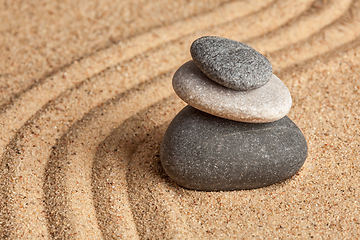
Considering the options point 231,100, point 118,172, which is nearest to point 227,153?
point 231,100

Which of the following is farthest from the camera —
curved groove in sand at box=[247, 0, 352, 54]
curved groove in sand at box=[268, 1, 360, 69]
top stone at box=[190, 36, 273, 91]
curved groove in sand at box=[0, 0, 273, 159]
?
curved groove in sand at box=[247, 0, 352, 54]

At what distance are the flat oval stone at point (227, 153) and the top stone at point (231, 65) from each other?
0.80 feet

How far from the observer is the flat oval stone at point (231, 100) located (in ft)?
5.75

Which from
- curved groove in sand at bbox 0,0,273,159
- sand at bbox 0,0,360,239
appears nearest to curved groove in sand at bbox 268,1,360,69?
sand at bbox 0,0,360,239

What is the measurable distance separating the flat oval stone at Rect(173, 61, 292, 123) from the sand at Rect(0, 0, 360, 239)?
0.43 metres

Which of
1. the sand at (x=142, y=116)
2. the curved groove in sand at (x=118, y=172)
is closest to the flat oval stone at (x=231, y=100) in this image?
the sand at (x=142, y=116)

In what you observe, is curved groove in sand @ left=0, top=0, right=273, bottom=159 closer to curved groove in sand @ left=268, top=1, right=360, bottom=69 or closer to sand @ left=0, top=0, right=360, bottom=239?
sand @ left=0, top=0, right=360, bottom=239

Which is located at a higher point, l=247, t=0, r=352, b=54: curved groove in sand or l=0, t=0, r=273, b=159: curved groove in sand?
l=0, t=0, r=273, b=159: curved groove in sand

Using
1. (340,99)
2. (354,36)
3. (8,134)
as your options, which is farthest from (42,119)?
(354,36)

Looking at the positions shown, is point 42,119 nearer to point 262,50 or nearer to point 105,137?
point 105,137

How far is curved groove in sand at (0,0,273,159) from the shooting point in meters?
2.34

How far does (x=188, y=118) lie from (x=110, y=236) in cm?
70

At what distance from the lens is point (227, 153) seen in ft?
5.91

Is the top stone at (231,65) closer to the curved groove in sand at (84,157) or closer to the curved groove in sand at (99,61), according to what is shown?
the curved groove in sand at (84,157)
